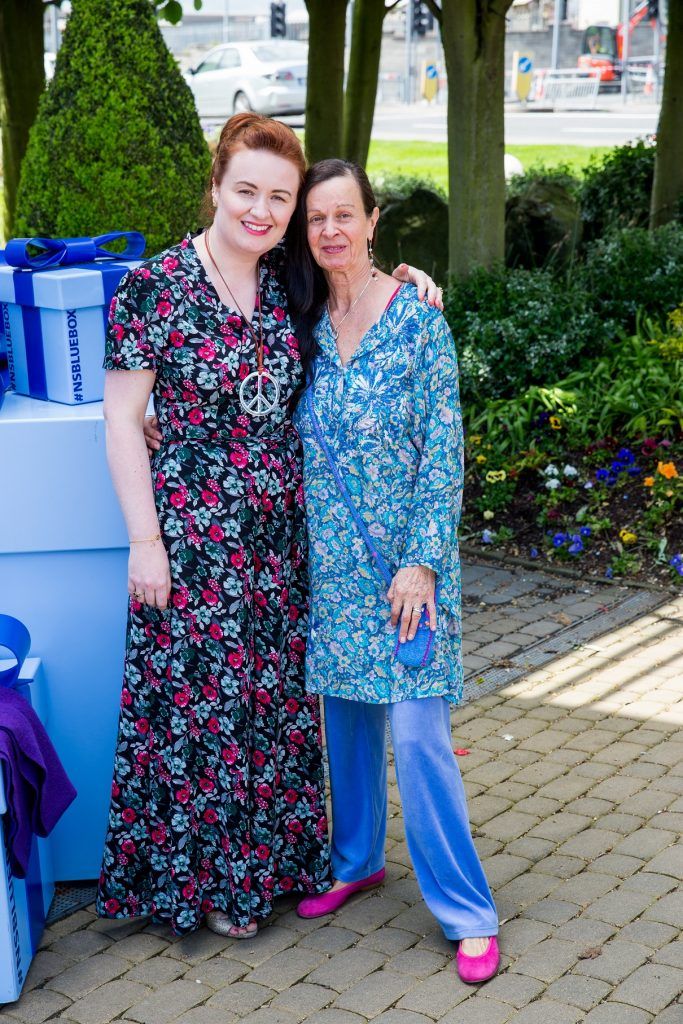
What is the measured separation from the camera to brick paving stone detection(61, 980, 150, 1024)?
2901 mm

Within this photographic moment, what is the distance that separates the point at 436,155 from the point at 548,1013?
1955 cm

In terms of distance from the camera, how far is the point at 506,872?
3496mm

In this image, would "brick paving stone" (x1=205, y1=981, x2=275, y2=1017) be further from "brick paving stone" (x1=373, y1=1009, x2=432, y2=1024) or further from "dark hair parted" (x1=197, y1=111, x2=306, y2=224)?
"dark hair parted" (x1=197, y1=111, x2=306, y2=224)

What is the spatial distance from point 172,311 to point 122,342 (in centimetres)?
14

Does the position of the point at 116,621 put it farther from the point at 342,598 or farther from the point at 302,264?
the point at 302,264

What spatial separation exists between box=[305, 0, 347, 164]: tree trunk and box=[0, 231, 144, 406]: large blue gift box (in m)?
6.22

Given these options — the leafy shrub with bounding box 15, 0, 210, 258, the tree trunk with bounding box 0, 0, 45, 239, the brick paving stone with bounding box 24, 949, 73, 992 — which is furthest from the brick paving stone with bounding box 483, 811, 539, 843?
the tree trunk with bounding box 0, 0, 45, 239

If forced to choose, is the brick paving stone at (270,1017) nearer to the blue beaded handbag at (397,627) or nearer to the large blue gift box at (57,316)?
the blue beaded handbag at (397,627)

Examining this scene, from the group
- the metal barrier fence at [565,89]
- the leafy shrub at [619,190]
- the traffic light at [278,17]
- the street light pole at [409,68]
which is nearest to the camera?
the leafy shrub at [619,190]

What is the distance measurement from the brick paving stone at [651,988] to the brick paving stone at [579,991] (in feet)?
0.12

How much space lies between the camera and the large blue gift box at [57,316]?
10.9 feet

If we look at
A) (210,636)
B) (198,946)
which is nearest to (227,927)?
(198,946)

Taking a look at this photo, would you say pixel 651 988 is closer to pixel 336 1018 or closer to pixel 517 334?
pixel 336 1018

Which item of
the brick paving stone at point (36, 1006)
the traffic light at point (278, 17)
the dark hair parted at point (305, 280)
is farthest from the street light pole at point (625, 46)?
the brick paving stone at point (36, 1006)
